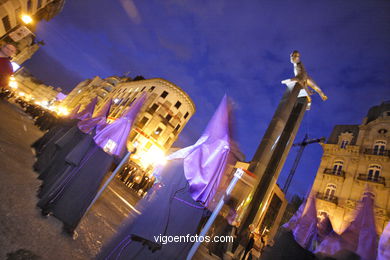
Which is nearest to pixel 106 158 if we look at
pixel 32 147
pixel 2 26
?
pixel 32 147

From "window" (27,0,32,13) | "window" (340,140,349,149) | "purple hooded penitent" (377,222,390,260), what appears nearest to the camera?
"purple hooded penitent" (377,222,390,260)

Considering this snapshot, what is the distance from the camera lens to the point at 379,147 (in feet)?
61.2

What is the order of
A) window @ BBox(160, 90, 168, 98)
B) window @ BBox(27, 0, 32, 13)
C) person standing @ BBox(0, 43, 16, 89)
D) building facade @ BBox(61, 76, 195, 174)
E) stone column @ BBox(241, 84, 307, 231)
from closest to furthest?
stone column @ BBox(241, 84, 307, 231), person standing @ BBox(0, 43, 16, 89), window @ BBox(27, 0, 32, 13), building facade @ BBox(61, 76, 195, 174), window @ BBox(160, 90, 168, 98)

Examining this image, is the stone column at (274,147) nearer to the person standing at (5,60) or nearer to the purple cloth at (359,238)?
the purple cloth at (359,238)

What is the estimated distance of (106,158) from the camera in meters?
4.30

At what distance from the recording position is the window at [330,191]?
19.2 m

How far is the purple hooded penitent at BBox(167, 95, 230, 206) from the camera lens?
2754 mm

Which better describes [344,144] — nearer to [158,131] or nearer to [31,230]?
[31,230]

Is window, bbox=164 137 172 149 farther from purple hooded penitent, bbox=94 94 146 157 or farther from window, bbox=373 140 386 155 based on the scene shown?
purple hooded penitent, bbox=94 94 146 157

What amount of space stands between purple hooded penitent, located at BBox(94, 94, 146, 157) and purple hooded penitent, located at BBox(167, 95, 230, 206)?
2.10 meters

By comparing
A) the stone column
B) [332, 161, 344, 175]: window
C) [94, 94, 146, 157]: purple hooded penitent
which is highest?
[332, 161, 344, 175]: window

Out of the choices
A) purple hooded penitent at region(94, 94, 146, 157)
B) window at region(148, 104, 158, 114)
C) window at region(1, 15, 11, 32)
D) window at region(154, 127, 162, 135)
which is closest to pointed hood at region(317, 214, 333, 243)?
purple hooded penitent at region(94, 94, 146, 157)

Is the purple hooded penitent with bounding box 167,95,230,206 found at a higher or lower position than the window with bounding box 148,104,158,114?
lower

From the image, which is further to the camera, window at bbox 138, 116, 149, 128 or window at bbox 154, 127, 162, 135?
window at bbox 154, 127, 162, 135
